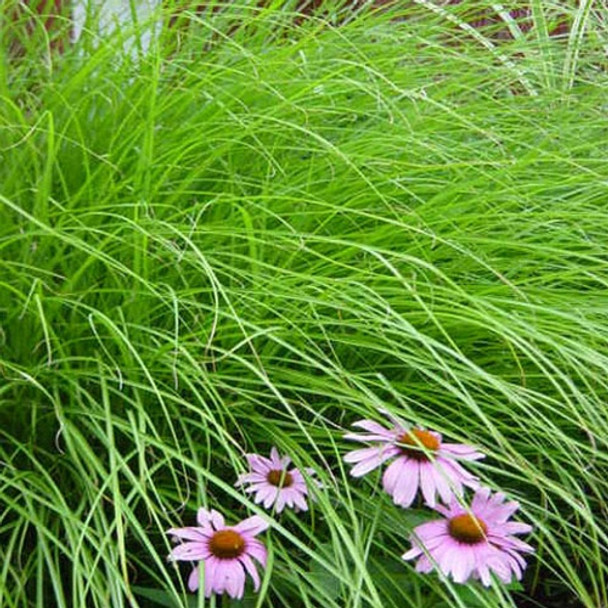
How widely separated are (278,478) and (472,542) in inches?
9.2

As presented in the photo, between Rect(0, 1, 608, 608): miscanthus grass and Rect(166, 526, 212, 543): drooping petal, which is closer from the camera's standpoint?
Rect(166, 526, 212, 543): drooping petal

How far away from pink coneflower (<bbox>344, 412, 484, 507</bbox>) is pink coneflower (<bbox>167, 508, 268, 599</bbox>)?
0.13 meters

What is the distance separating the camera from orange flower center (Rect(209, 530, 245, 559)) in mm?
1309

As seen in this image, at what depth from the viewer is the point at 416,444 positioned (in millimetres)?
1361

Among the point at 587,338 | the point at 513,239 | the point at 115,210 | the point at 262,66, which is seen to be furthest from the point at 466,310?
the point at 262,66

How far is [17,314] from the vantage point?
1.57m

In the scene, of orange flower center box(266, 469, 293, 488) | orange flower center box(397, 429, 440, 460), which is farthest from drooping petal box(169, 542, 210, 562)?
orange flower center box(397, 429, 440, 460)

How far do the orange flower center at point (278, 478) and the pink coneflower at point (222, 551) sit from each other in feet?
0.27

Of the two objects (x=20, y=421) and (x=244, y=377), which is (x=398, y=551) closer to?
(x=244, y=377)

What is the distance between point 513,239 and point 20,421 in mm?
769

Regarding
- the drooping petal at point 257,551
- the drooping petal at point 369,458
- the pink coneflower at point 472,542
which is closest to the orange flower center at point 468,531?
the pink coneflower at point 472,542

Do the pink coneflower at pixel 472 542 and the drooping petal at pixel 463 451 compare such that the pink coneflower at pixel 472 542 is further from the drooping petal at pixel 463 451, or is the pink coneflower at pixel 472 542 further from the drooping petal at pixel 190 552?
the drooping petal at pixel 190 552

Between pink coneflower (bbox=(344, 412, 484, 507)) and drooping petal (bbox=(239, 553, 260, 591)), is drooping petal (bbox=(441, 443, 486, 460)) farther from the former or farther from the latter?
drooping petal (bbox=(239, 553, 260, 591))

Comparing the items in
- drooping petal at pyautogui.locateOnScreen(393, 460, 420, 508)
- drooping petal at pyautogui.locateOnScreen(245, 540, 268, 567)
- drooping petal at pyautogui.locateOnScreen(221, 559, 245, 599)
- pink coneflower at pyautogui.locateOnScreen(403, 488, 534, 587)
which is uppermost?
drooping petal at pyautogui.locateOnScreen(393, 460, 420, 508)
